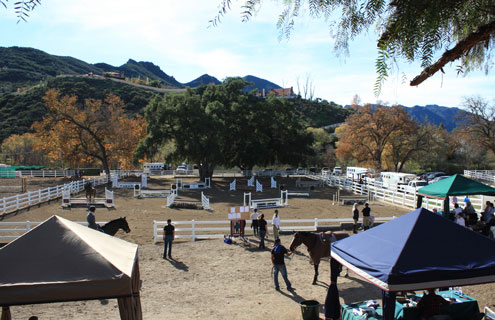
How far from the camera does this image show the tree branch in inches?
123

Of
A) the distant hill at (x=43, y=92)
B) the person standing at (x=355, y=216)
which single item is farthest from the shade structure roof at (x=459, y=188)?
the distant hill at (x=43, y=92)

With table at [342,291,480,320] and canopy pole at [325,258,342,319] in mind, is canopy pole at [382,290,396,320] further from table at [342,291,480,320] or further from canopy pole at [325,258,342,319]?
canopy pole at [325,258,342,319]

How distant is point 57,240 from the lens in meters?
4.99

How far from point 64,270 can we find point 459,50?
5130 millimetres

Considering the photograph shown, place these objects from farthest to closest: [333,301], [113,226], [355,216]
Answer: [355,216] < [113,226] < [333,301]

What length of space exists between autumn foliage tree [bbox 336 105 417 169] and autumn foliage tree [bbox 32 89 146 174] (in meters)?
27.1

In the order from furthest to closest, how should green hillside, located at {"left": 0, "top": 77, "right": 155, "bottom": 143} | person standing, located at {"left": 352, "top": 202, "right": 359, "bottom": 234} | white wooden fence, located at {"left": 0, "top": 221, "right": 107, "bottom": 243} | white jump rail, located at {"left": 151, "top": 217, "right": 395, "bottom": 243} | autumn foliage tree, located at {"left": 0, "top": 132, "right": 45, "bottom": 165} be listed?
green hillside, located at {"left": 0, "top": 77, "right": 155, "bottom": 143}
autumn foliage tree, located at {"left": 0, "top": 132, "right": 45, "bottom": 165}
person standing, located at {"left": 352, "top": 202, "right": 359, "bottom": 234}
white jump rail, located at {"left": 151, "top": 217, "right": 395, "bottom": 243}
white wooden fence, located at {"left": 0, "top": 221, "right": 107, "bottom": 243}

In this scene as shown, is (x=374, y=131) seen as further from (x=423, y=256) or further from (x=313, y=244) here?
(x=423, y=256)

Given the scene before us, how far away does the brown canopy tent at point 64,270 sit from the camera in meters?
4.30

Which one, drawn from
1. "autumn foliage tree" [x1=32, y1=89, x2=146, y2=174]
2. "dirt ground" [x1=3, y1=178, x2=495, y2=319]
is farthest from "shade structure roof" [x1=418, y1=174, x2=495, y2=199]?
"autumn foliage tree" [x1=32, y1=89, x2=146, y2=174]

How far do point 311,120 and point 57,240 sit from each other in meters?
95.7

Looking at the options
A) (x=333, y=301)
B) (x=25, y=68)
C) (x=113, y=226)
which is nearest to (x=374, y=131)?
(x=113, y=226)

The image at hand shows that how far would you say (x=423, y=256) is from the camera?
16.4ft

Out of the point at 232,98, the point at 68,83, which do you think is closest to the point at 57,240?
the point at 232,98
